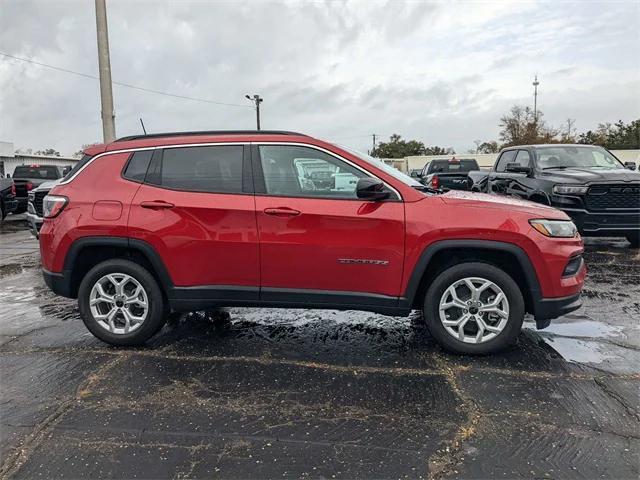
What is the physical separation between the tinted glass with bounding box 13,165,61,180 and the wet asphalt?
46.1ft

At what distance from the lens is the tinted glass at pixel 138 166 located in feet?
13.6

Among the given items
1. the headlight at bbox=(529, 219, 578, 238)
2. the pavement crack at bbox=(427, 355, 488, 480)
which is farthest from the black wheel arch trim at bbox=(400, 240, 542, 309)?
the pavement crack at bbox=(427, 355, 488, 480)

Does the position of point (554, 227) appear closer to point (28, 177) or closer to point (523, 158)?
point (523, 158)

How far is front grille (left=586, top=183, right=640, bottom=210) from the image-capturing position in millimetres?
7664

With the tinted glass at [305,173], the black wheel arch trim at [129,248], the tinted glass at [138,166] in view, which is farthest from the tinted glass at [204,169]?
the black wheel arch trim at [129,248]

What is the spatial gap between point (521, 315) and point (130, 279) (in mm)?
3222

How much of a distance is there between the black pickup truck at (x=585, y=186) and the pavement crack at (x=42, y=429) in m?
7.12

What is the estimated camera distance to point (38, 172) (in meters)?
17.1

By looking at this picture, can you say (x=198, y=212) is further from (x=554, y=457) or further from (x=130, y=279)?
(x=554, y=457)

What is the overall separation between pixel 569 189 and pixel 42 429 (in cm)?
773

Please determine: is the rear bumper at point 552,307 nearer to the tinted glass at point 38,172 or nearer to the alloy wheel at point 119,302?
the alloy wheel at point 119,302

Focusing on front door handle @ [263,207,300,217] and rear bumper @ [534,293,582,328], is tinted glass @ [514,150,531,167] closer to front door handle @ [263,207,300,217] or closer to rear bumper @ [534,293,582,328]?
rear bumper @ [534,293,582,328]

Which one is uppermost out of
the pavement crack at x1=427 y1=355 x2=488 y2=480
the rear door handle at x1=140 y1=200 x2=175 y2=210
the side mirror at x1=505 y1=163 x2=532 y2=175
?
the side mirror at x1=505 y1=163 x2=532 y2=175

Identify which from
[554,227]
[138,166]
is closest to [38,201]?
[138,166]
